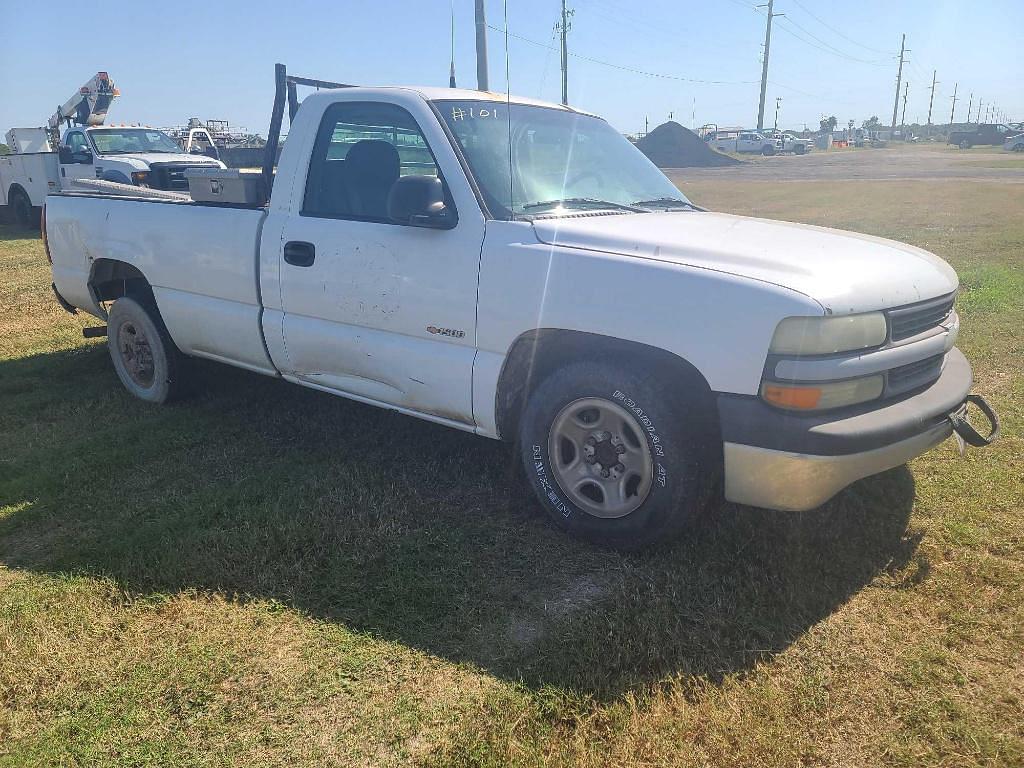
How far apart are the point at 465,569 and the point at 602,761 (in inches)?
44.4

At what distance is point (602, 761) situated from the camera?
7.51 feet

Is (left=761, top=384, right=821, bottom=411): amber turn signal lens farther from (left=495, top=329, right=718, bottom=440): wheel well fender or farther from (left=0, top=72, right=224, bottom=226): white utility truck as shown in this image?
(left=0, top=72, right=224, bottom=226): white utility truck

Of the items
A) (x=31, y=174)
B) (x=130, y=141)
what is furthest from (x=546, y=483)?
(x=31, y=174)

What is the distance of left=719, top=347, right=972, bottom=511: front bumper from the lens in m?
2.81

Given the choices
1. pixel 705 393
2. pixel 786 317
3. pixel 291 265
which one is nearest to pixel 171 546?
pixel 291 265

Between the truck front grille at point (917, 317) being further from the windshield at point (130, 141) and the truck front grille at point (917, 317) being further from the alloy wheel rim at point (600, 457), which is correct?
the windshield at point (130, 141)

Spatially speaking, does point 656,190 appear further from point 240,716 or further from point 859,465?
point 240,716

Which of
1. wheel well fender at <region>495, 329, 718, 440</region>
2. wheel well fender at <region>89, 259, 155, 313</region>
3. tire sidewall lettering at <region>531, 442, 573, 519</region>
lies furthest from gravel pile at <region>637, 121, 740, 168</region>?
tire sidewall lettering at <region>531, 442, 573, 519</region>

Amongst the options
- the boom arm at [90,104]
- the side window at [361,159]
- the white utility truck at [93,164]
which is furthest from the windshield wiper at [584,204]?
the boom arm at [90,104]

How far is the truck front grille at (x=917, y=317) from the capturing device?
10.0ft

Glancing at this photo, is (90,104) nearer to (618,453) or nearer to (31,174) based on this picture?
(31,174)

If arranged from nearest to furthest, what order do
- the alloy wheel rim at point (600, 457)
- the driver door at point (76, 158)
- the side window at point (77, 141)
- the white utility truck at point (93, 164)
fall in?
the alloy wheel rim at point (600, 457) → the white utility truck at point (93, 164) → the driver door at point (76, 158) → the side window at point (77, 141)

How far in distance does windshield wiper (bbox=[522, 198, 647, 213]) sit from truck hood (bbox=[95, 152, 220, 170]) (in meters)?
12.6

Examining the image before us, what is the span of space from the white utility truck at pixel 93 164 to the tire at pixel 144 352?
7.88 metres
